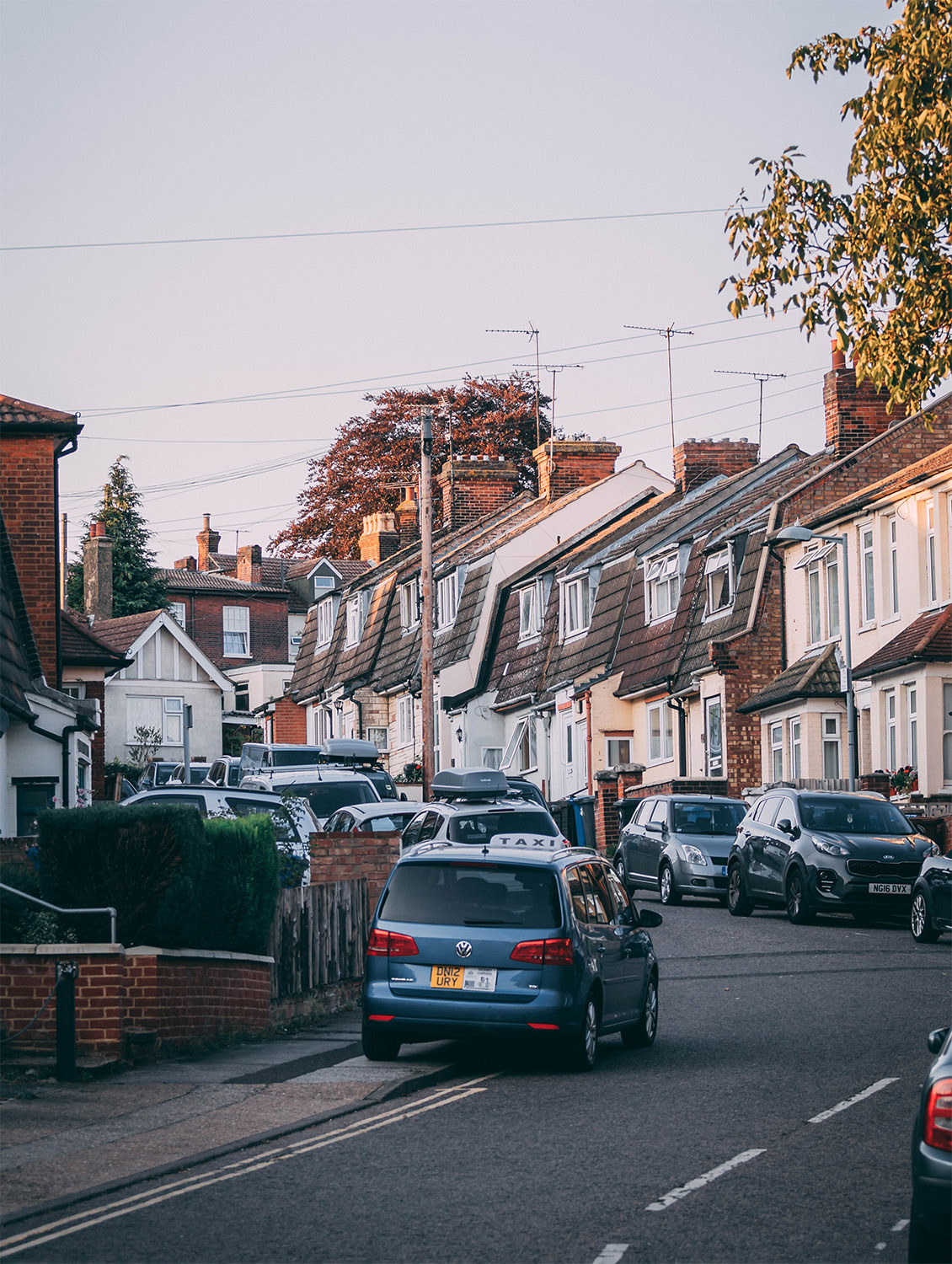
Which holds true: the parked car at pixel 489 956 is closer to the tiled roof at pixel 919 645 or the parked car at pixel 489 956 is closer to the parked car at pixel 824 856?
the parked car at pixel 824 856

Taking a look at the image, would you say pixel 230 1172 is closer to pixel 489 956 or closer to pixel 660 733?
pixel 489 956

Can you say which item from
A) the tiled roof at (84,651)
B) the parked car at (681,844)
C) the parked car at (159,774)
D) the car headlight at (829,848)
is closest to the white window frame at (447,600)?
the parked car at (159,774)

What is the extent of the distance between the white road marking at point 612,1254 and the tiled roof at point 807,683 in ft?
103

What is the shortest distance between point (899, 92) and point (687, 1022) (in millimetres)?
8752

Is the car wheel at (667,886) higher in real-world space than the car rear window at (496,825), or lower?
lower

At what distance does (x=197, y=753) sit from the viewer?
7469cm

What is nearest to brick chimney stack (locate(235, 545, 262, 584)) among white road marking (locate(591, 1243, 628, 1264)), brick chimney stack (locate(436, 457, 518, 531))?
brick chimney stack (locate(436, 457, 518, 531))

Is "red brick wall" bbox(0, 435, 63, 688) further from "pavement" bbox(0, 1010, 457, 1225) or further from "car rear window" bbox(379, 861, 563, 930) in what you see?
"car rear window" bbox(379, 861, 563, 930)

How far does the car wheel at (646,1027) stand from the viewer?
49.9 feet

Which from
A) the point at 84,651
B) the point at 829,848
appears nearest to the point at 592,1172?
the point at 829,848

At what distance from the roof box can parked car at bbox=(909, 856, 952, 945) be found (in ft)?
26.8

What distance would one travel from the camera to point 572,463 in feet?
197

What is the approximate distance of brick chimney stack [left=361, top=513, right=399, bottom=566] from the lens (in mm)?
70062

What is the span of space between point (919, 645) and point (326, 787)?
12.8 meters
